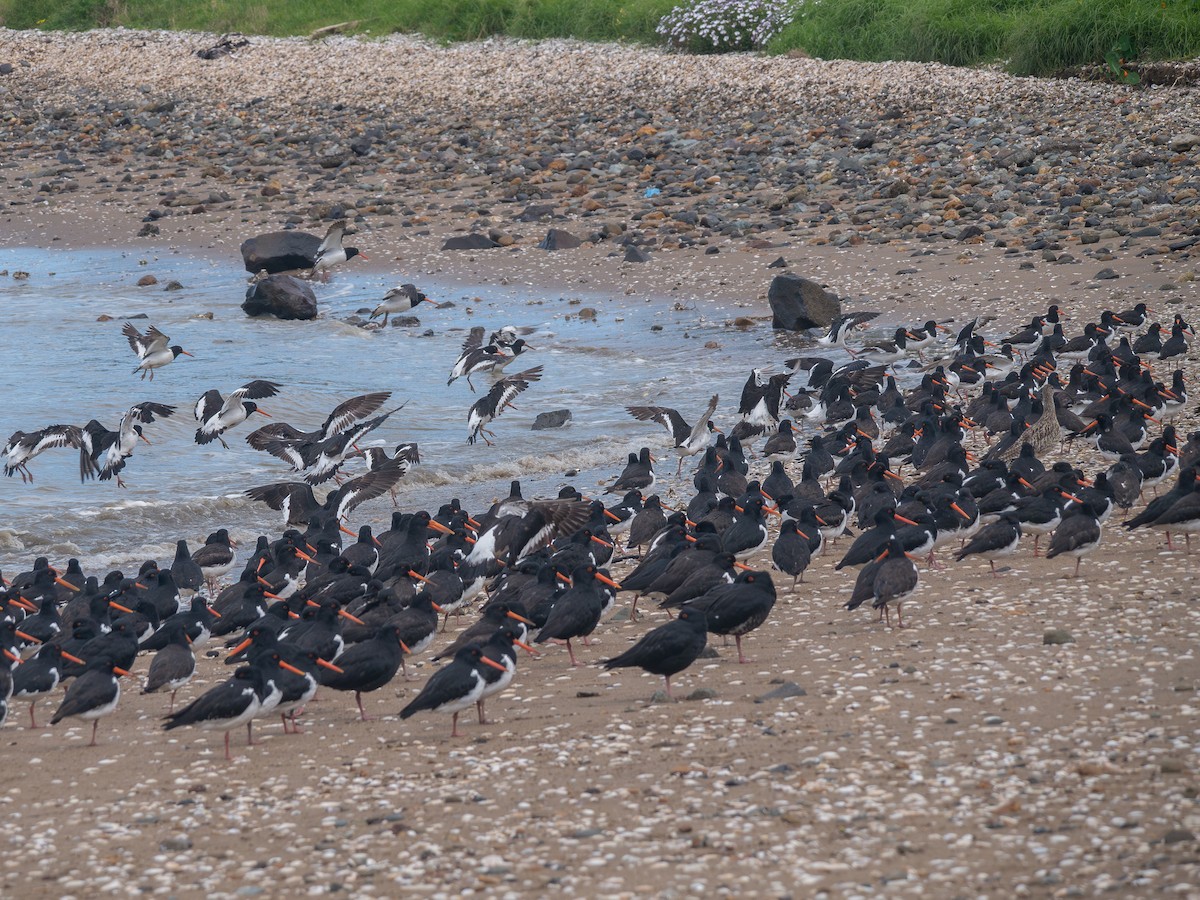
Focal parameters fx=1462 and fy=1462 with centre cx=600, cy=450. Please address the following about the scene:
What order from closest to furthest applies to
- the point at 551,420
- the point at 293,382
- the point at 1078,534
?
the point at 1078,534
the point at 551,420
the point at 293,382

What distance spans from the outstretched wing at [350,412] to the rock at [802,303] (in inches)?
249

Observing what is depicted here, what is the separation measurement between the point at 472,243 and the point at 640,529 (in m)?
14.1

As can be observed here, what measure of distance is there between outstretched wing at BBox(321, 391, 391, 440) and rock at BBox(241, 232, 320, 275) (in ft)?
30.9

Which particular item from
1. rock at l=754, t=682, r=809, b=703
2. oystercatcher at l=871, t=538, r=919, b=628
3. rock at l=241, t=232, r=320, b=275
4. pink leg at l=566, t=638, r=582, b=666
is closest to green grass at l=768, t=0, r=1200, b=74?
rock at l=241, t=232, r=320, b=275

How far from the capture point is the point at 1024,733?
7.19 meters

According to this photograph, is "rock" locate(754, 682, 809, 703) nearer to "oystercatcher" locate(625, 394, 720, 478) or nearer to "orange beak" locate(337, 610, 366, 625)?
"orange beak" locate(337, 610, 366, 625)

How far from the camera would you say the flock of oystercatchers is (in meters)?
9.05

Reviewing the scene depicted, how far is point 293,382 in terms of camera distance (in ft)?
66.5

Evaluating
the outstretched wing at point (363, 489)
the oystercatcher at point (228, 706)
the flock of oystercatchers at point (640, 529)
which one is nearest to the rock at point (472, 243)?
the flock of oystercatchers at point (640, 529)

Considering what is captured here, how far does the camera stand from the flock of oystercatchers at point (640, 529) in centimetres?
905

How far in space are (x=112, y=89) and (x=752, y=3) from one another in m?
18.8

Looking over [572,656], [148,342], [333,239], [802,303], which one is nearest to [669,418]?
[802,303]

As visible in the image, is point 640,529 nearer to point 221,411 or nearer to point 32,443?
point 221,411

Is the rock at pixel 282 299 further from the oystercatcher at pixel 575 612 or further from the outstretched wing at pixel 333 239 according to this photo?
the oystercatcher at pixel 575 612
